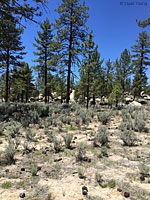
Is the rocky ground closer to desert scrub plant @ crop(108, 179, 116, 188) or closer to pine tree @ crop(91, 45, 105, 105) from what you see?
desert scrub plant @ crop(108, 179, 116, 188)

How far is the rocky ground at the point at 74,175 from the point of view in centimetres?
252

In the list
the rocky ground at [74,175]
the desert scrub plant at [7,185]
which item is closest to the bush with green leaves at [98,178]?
the rocky ground at [74,175]

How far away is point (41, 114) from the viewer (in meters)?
9.91

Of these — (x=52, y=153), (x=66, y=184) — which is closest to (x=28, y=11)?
(x=52, y=153)

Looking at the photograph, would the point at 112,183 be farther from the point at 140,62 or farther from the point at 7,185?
the point at 140,62

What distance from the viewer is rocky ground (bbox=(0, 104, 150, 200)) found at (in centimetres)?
252

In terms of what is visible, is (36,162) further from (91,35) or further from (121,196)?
(91,35)

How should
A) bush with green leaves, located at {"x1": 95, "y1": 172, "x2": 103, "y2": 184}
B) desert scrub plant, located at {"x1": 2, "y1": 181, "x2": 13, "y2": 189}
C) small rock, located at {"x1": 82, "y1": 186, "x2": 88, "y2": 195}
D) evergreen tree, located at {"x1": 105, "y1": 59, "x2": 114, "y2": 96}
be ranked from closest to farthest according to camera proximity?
small rock, located at {"x1": 82, "y1": 186, "x2": 88, "y2": 195} < desert scrub plant, located at {"x1": 2, "y1": 181, "x2": 13, "y2": 189} < bush with green leaves, located at {"x1": 95, "y1": 172, "x2": 103, "y2": 184} < evergreen tree, located at {"x1": 105, "y1": 59, "x2": 114, "y2": 96}

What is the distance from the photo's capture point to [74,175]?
3.19 meters

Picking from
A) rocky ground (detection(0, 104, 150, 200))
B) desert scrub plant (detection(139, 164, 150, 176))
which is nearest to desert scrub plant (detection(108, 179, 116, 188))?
rocky ground (detection(0, 104, 150, 200))

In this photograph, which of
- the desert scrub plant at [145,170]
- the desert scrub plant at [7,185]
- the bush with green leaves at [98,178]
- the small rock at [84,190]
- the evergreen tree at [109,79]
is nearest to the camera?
the small rock at [84,190]

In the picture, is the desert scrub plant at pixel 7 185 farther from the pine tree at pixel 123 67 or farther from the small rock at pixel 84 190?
the pine tree at pixel 123 67

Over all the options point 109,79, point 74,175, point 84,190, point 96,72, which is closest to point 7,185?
point 74,175

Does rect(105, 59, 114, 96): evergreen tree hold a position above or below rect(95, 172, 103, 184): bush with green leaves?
above
